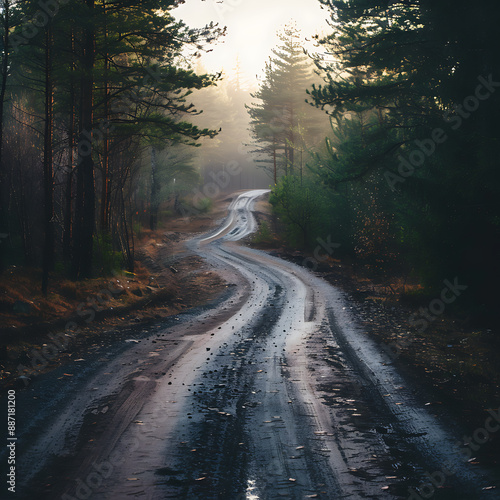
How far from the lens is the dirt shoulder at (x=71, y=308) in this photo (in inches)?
349

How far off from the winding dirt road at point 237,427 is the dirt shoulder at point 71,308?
3.04ft

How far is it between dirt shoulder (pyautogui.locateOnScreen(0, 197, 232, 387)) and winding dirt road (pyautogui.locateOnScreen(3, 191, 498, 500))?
0.93m

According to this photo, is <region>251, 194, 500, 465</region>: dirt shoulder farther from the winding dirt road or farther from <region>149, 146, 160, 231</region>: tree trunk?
<region>149, 146, 160, 231</region>: tree trunk

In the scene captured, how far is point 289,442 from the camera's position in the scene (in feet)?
17.4

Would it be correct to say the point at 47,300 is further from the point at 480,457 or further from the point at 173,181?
the point at 173,181

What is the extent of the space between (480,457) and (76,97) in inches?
676

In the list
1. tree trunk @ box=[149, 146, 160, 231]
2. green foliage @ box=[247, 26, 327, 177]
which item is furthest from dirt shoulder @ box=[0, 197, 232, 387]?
green foliage @ box=[247, 26, 327, 177]

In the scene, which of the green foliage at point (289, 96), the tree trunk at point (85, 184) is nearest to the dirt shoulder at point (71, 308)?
the tree trunk at point (85, 184)

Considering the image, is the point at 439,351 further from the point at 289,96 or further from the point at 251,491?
the point at 289,96

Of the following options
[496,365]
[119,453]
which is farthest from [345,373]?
[119,453]

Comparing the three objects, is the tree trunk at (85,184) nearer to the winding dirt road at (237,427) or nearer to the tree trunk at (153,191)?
the winding dirt road at (237,427)

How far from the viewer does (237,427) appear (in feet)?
18.9

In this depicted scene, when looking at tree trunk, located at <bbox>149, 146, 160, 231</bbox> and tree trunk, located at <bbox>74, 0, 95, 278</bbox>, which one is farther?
tree trunk, located at <bbox>149, 146, 160, 231</bbox>

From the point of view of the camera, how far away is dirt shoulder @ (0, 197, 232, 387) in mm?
8867
